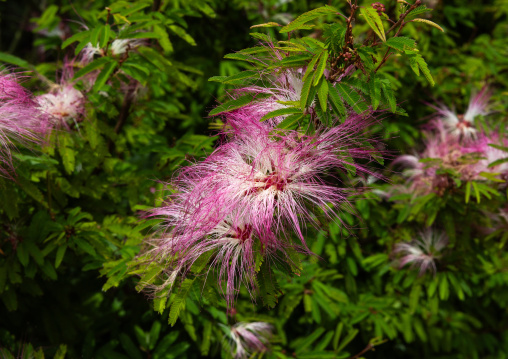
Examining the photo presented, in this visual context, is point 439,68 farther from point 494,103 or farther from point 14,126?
point 14,126

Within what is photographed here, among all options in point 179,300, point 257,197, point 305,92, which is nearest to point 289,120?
point 305,92

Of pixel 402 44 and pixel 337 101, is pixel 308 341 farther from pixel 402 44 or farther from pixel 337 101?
pixel 402 44

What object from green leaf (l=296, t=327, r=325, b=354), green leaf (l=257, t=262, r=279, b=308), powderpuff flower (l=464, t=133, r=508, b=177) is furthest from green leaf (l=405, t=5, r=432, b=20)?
green leaf (l=296, t=327, r=325, b=354)

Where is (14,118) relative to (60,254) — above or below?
above

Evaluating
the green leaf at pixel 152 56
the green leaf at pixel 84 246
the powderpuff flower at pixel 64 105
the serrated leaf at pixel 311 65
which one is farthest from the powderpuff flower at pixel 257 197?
the powderpuff flower at pixel 64 105

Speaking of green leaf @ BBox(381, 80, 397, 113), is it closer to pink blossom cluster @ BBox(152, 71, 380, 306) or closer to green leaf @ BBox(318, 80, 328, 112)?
pink blossom cluster @ BBox(152, 71, 380, 306)

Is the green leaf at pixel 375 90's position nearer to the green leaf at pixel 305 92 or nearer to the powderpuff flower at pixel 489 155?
the green leaf at pixel 305 92

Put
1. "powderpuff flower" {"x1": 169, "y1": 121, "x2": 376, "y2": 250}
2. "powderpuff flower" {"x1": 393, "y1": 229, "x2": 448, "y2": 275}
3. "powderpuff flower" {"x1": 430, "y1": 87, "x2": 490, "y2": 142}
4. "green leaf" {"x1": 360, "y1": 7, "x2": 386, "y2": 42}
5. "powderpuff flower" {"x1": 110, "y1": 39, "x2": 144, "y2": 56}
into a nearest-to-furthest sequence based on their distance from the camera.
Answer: "green leaf" {"x1": 360, "y1": 7, "x2": 386, "y2": 42}
"powderpuff flower" {"x1": 169, "y1": 121, "x2": 376, "y2": 250}
"powderpuff flower" {"x1": 110, "y1": 39, "x2": 144, "y2": 56}
"powderpuff flower" {"x1": 393, "y1": 229, "x2": 448, "y2": 275}
"powderpuff flower" {"x1": 430, "y1": 87, "x2": 490, "y2": 142}
